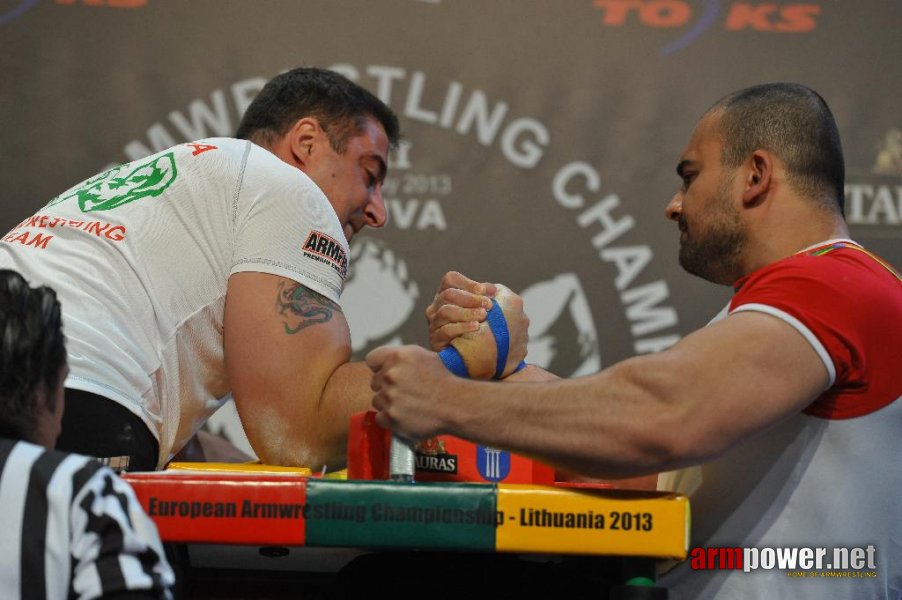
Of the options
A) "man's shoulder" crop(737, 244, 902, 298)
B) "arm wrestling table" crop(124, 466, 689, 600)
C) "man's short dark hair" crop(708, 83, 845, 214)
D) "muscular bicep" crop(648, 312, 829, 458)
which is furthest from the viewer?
"man's short dark hair" crop(708, 83, 845, 214)

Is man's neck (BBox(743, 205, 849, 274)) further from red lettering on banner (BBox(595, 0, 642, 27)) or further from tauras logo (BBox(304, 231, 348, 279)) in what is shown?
red lettering on banner (BBox(595, 0, 642, 27))

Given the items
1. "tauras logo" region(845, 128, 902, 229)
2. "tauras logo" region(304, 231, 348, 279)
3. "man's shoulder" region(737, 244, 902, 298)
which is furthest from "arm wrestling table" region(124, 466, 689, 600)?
"tauras logo" region(845, 128, 902, 229)

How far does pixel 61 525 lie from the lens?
0.91 meters

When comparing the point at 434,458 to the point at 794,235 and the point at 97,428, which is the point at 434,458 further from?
the point at 794,235

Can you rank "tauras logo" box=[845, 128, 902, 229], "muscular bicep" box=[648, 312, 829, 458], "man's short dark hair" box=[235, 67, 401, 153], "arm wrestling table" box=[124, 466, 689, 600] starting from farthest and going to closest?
1. "tauras logo" box=[845, 128, 902, 229]
2. "man's short dark hair" box=[235, 67, 401, 153]
3. "muscular bicep" box=[648, 312, 829, 458]
4. "arm wrestling table" box=[124, 466, 689, 600]

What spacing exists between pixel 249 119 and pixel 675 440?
134 cm

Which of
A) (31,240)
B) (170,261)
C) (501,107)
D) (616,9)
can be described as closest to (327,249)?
(170,261)

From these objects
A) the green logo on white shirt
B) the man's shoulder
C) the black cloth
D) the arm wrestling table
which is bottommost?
the arm wrestling table

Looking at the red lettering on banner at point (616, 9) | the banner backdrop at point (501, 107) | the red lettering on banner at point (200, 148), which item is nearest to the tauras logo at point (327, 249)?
the red lettering on banner at point (200, 148)

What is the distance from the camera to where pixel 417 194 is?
290 centimetres

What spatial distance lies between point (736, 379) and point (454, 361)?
1.40 feet

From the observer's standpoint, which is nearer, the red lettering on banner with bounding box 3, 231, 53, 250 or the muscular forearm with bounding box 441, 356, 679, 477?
the muscular forearm with bounding box 441, 356, 679, 477

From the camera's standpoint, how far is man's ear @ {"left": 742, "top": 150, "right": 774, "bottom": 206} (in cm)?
161

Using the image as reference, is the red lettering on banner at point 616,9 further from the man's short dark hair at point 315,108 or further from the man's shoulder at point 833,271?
the man's shoulder at point 833,271
